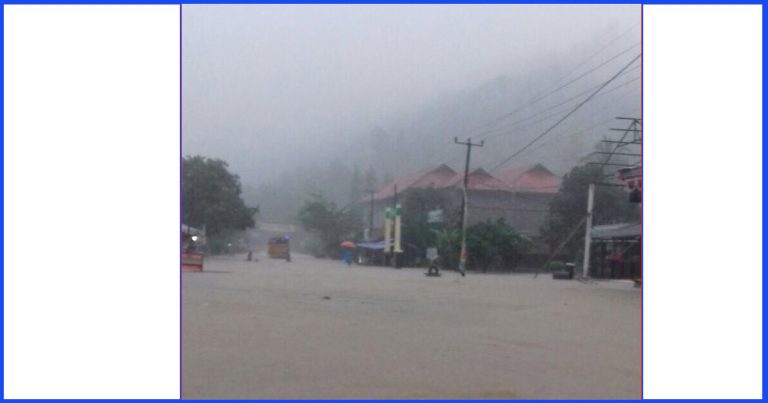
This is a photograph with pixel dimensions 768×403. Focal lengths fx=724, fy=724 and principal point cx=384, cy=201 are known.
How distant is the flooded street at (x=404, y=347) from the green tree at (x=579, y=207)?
26.3 ft

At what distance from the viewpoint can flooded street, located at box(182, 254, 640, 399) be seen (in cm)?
543

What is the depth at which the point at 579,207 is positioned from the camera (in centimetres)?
2356

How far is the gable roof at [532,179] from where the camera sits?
20594mm

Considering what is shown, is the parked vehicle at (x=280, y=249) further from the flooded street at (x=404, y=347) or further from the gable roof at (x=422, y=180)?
the flooded street at (x=404, y=347)

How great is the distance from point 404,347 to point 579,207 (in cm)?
1767

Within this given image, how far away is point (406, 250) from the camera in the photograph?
29391mm

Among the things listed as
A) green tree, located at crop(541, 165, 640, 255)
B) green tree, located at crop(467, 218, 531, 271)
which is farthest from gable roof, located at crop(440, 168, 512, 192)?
green tree, located at crop(467, 218, 531, 271)

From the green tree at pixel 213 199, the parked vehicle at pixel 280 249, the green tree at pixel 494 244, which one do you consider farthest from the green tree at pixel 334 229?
the green tree at pixel 213 199

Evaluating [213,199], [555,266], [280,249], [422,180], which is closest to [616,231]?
[555,266]

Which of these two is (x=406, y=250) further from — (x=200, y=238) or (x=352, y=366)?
(x=352, y=366)

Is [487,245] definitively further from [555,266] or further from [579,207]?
[579,207]

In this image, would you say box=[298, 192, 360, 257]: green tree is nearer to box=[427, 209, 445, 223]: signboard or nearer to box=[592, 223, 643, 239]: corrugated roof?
box=[427, 209, 445, 223]: signboard

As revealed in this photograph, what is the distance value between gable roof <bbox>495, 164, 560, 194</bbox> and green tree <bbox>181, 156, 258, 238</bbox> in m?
9.88

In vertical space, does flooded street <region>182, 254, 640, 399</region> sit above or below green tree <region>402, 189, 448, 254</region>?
below
